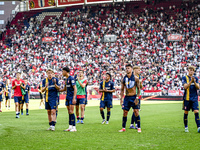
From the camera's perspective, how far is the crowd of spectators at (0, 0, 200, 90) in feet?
143

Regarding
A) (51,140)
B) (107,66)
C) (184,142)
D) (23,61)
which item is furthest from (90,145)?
(23,61)

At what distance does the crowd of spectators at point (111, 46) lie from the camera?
1715 inches

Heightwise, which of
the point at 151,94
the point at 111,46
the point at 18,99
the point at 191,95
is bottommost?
the point at 151,94

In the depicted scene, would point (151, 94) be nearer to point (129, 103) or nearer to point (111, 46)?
point (111, 46)

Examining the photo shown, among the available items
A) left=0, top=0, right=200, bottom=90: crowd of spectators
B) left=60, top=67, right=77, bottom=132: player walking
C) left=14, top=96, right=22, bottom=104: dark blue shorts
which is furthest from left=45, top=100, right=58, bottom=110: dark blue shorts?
left=0, top=0, right=200, bottom=90: crowd of spectators

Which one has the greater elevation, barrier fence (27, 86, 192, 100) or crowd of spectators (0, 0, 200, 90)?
crowd of spectators (0, 0, 200, 90)

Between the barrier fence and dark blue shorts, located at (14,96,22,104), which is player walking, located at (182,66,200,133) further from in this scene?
the barrier fence

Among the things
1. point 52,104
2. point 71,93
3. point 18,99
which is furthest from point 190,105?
point 18,99

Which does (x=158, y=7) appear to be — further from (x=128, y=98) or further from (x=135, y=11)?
(x=128, y=98)


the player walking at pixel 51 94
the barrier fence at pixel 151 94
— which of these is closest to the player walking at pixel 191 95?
the player walking at pixel 51 94

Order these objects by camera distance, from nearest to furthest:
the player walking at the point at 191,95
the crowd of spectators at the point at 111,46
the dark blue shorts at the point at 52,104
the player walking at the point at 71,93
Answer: the player walking at the point at 191,95 → the player walking at the point at 71,93 → the dark blue shorts at the point at 52,104 → the crowd of spectators at the point at 111,46

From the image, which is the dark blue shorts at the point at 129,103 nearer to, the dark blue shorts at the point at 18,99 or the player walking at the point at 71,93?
the player walking at the point at 71,93

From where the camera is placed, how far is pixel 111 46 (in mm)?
49375

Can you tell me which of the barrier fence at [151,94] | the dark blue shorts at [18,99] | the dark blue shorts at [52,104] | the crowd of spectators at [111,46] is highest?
the crowd of spectators at [111,46]
